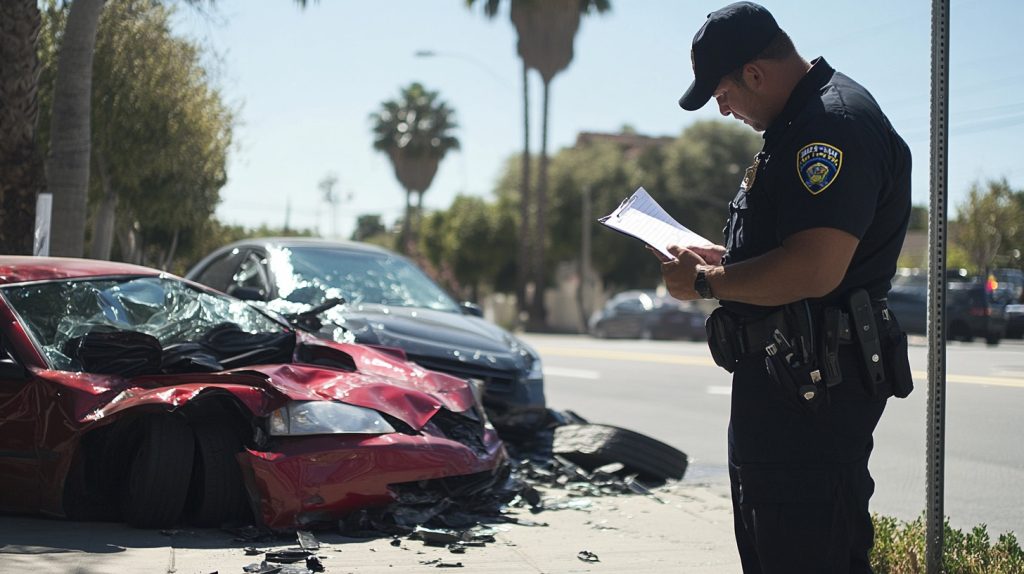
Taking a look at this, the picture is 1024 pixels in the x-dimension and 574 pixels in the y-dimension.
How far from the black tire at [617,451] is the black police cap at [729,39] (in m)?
4.72

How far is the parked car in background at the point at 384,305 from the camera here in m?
7.81

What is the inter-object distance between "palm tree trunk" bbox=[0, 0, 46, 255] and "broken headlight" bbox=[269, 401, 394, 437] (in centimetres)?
508

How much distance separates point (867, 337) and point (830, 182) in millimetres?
419

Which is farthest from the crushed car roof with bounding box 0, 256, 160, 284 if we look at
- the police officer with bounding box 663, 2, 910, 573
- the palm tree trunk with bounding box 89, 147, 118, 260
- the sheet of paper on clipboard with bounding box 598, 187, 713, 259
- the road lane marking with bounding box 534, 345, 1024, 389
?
the palm tree trunk with bounding box 89, 147, 118, 260

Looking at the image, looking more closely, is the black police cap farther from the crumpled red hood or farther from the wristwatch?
the crumpled red hood

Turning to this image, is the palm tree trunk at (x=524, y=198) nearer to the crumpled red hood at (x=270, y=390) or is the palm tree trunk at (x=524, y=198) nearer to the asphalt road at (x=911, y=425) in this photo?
the asphalt road at (x=911, y=425)

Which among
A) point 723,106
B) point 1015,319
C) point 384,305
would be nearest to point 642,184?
point 1015,319

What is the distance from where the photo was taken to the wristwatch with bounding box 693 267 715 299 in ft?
9.86

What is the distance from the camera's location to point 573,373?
56.8 ft

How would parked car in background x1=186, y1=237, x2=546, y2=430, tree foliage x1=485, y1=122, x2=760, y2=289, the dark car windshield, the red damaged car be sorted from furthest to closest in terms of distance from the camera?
tree foliage x1=485, y1=122, x2=760, y2=289 < the dark car windshield < parked car in background x1=186, y1=237, x2=546, y2=430 < the red damaged car

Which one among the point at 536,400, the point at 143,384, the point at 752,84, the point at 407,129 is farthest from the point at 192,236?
the point at 407,129

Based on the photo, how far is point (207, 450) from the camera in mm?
5395

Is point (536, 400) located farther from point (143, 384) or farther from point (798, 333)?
point (798, 333)

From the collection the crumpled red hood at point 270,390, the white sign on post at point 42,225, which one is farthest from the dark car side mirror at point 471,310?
the white sign on post at point 42,225
